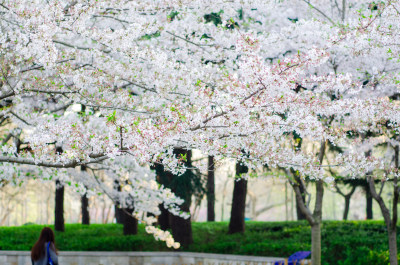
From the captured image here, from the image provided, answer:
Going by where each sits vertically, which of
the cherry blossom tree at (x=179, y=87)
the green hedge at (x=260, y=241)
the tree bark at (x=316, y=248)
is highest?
the cherry blossom tree at (x=179, y=87)

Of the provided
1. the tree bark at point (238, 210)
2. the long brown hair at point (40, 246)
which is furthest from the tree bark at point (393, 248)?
the long brown hair at point (40, 246)

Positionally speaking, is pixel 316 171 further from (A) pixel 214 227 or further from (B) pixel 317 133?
(A) pixel 214 227

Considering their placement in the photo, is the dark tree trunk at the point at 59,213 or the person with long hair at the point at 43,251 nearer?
the person with long hair at the point at 43,251

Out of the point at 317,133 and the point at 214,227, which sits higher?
the point at 317,133

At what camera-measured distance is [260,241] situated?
15797mm

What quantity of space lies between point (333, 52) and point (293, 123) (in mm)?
6078

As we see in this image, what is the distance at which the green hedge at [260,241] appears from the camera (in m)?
13.6

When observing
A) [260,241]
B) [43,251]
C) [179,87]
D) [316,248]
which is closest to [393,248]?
[316,248]

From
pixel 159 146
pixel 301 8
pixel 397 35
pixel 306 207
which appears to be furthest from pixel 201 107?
pixel 301 8

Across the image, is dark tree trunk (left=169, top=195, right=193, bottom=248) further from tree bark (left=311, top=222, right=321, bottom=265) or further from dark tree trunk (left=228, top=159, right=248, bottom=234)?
tree bark (left=311, top=222, right=321, bottom=265)

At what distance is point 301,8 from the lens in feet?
45.6

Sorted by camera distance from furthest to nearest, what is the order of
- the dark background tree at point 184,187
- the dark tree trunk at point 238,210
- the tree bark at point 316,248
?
the dark tree trunk at point 238,210 → the dark background tree at point 184,187 → the tree bark at point 316,248

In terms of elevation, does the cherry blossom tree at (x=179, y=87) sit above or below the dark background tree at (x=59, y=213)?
above

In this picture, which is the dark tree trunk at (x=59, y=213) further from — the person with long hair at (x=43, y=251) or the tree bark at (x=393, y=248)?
the tree bark at (x=393, y=248)
